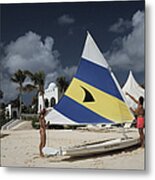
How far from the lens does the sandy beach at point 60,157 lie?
2746mm

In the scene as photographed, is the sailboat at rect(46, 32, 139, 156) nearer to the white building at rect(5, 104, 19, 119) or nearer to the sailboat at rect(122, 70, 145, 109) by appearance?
the sailboat at rect(122, 70, 145, 109)

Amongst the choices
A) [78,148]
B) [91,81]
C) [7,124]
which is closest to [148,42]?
[91,81]

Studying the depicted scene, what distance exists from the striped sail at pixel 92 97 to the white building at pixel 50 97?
28 millimetres

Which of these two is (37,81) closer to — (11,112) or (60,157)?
(11,112)

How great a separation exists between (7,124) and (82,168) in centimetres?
47

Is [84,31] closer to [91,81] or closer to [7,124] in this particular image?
[91,81]

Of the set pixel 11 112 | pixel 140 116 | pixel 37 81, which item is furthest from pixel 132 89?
pixel 11 112

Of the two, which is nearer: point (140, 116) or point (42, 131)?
point (140, 116)

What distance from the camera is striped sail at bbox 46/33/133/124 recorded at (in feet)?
9.08

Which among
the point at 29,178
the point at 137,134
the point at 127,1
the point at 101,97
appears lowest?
the point at 29,178

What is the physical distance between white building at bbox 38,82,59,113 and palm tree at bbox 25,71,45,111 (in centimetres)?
3

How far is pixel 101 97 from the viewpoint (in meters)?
2.79

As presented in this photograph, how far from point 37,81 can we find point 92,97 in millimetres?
303

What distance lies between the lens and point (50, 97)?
2.82 meters
